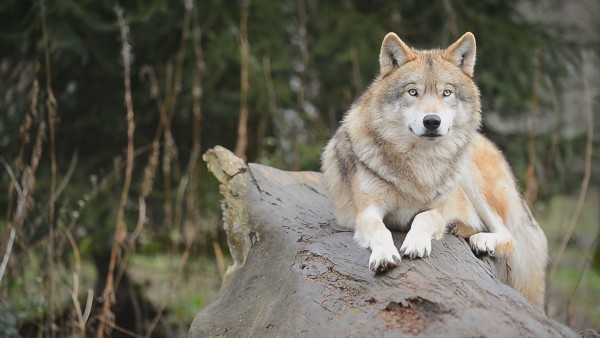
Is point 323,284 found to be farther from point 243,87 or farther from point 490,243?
point 243,87

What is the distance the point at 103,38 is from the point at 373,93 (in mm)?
3634

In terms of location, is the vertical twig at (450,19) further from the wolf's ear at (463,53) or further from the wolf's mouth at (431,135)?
the wolf's mouth at (431,135)

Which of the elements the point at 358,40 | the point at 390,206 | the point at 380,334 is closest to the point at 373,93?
the point at 390,206

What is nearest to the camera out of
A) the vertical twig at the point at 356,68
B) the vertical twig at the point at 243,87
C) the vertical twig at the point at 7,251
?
the vertical twig at the point at 7,251

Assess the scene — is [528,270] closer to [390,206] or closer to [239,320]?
[390,206]

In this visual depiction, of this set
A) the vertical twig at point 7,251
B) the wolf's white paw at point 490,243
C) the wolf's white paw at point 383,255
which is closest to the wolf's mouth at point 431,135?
the wolf's white paw at point 383,255

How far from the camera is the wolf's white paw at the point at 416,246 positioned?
12.1ft

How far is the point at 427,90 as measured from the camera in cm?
414

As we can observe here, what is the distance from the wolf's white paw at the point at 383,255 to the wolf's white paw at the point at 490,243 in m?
0.92

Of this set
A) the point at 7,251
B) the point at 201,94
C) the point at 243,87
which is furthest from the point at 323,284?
the point at 201,94

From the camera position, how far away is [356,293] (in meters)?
3.49

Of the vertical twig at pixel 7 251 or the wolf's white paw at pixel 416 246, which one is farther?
the vertical twig at pixel 7 251

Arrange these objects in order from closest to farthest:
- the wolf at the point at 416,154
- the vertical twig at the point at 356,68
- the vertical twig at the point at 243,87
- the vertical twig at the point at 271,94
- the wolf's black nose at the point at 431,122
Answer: the wolf's black nose at the point at 431,122 < the wolf at the point at 416,154 < the vertical twig at the point at 243,87 < the vertical twig at the point at 271,94 < the vertical twig at the point at 356,68

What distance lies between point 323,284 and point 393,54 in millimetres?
1510
